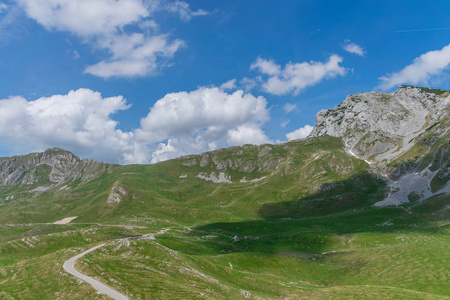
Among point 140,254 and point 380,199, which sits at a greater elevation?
point 140,254

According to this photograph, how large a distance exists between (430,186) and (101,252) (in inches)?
8773

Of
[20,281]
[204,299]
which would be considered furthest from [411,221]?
[20,281]

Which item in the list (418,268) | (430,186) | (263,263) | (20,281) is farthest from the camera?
Result: (430,186)

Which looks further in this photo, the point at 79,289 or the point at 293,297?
the point at 293,297

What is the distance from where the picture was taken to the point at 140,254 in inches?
2562

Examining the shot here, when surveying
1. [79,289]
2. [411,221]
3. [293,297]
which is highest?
[79,289]

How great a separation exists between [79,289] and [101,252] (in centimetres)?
2754

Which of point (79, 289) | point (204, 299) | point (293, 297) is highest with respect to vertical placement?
point (79, 289)

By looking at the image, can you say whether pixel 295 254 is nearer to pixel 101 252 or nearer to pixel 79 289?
pixel 101 252

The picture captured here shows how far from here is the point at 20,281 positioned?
48406mm

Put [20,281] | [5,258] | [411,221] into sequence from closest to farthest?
[20,281], [5,258], [411,221]

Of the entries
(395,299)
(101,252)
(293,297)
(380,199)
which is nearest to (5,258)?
(101,252)

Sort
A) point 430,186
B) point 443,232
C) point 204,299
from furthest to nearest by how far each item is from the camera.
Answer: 1. point 430,186
2. point 443,232
3. point 204,299

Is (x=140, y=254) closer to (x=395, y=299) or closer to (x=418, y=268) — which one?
(x=395, y=299)
